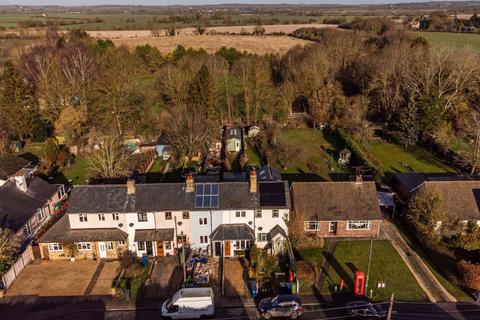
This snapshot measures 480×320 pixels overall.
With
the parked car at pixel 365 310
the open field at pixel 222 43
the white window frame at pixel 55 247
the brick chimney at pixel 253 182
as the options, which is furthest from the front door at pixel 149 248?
the open field at pixel 222 43

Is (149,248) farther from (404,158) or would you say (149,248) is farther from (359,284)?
(404,158)

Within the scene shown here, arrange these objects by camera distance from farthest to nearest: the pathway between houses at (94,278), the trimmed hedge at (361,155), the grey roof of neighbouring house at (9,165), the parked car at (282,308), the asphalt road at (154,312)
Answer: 1. the trimmed hedge at (361,155)
2. the grey roof of neighbouring house at (9,165)
3. the pathway between houses at (94,278)
4. the asphalt road at (154,312)
5. the parked car at (282,308)

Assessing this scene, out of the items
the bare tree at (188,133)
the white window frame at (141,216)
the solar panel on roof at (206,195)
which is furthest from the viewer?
the bare tree at (188,133)

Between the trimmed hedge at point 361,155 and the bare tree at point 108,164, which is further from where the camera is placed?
the trimmed hedge at point 361,155

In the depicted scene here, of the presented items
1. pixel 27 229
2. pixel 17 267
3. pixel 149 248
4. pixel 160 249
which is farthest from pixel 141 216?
pixel 27 229

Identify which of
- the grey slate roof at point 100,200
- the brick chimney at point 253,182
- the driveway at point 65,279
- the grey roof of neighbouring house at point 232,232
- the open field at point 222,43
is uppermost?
the open field at point 222,43

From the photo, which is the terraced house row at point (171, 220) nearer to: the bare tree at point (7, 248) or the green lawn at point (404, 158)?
the bare tree at point (7, 248)

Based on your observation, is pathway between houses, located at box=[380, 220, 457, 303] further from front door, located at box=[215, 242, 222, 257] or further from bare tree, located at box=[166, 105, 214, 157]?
bare tree, located at box=[166, 105, 214, 157]

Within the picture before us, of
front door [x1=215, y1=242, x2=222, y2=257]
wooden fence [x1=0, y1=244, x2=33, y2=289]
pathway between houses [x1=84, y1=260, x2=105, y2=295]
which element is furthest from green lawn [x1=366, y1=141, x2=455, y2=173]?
wooden fence [x1=0, y1=244, x2=33, y2=289]
